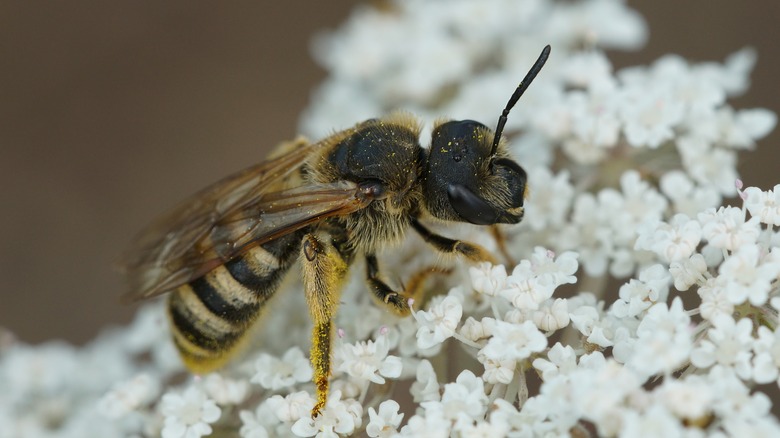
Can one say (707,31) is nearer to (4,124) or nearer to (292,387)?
(292,387)

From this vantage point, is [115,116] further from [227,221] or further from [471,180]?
[471,180]

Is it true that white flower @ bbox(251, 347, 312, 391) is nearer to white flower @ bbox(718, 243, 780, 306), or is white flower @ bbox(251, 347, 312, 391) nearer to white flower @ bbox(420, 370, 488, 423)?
white flower @ bbox(420, 370, 488, 423)

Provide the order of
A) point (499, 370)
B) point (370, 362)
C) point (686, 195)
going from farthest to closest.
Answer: point (686, 195) < point (370, 362) < point (499, 370)

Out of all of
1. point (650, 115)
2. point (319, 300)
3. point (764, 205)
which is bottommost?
point (319, 300)

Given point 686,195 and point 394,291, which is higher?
point 686,195

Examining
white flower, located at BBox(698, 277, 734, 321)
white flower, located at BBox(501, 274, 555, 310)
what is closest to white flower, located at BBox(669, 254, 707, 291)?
white flower, located at BBox(698, 277, 734, 321)

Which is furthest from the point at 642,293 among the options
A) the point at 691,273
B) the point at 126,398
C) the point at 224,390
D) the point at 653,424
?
the point at 126,398

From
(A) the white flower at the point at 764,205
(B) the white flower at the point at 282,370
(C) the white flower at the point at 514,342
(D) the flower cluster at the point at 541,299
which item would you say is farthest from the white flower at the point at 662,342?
(B) the white flower at the point at 282,370
